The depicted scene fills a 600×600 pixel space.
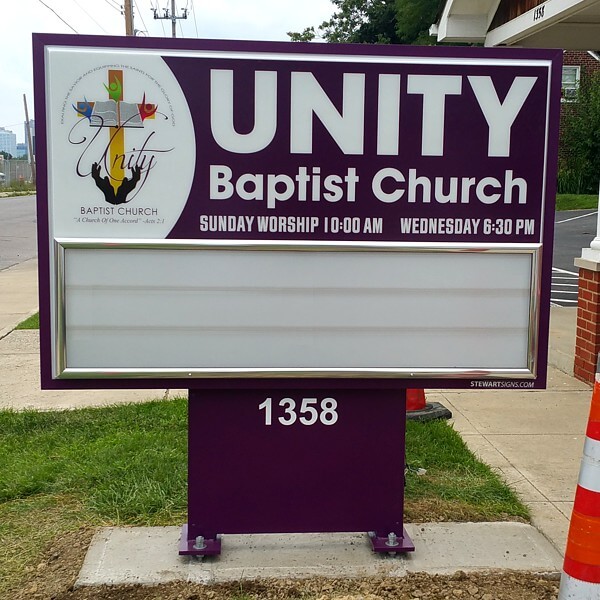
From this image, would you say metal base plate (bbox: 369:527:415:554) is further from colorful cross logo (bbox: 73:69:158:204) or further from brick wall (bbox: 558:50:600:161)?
brick wall (bbox: 558:50:600:161)

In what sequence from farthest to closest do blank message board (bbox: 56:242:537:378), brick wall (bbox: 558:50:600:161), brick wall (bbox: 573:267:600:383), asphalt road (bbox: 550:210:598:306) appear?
brick wall (bbox: 558:50:600:161) < asphalt road (bbox: 550:210:598:306) < brick wall (bbox: 573:267:600:383) < blank message board (bbox: 56:242:537:378)

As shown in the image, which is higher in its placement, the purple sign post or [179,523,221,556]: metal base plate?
the purple sign post

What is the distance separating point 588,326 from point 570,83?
29.6 metres

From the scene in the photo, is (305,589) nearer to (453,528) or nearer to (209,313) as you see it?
(453,528)

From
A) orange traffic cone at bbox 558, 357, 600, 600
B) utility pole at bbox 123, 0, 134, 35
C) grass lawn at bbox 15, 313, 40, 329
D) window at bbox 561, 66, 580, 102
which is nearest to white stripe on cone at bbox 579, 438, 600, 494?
orange traffic cone at bbox 558, 357, 600, 600

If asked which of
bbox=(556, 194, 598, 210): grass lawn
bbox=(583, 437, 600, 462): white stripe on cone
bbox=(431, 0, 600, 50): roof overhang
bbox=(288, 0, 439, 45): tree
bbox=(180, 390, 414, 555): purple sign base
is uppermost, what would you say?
bbox=(288, 0, 439, 45): tree

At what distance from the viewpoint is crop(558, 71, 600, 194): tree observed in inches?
1240

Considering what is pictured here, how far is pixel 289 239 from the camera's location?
361 cm

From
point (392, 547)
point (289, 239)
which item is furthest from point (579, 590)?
point (289, 239)

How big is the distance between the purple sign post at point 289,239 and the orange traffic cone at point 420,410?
2.18 meters

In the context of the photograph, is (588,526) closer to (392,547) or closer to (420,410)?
(392,547)

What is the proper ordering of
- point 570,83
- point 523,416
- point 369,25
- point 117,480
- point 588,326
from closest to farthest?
point 117,480, point 523,416, point 588,326, point 570,83, point 369,25

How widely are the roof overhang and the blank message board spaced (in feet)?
10.9

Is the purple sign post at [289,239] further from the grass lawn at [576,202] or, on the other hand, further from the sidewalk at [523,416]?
the grass lawn at [576,202]
